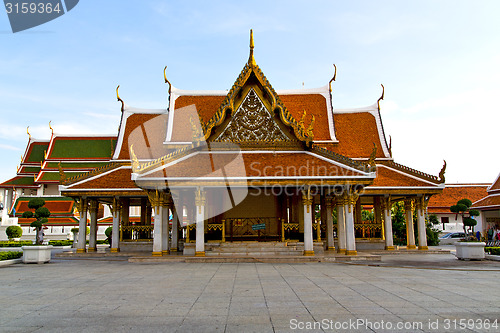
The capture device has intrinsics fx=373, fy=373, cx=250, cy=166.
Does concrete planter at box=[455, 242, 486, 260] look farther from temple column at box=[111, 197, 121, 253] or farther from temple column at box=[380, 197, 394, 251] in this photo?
temple column at box=[111, 197, 121, 253]

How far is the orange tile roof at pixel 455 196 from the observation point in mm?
39594

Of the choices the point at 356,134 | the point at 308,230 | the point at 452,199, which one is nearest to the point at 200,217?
the point at 308,230

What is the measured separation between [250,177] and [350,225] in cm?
473

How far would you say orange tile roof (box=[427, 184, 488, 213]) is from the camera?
3959cm

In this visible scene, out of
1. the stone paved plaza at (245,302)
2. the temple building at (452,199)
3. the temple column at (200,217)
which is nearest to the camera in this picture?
the stone paved plaza at (245,302)

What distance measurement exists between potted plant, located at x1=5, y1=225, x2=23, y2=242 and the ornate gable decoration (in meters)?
25.4

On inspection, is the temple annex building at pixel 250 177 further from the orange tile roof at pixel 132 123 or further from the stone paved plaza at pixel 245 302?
the stone paved plaza at pixel 245 302

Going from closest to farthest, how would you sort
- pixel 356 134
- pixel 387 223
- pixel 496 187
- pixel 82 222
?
pixel 82 222, pixel 387 223, pixel 356 134, pixel 496 187

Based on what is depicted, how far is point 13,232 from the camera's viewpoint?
32250 millimetres

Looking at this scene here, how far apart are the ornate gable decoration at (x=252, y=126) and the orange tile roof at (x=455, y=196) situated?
97.3 ft

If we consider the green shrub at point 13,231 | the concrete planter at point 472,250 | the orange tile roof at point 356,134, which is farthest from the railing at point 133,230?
the green shrub at point 13,231

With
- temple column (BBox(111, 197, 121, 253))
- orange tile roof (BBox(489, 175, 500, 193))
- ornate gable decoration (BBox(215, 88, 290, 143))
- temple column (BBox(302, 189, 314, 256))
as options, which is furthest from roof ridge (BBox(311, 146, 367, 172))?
orange tile roof (BBox(489, 175, 500, 193))

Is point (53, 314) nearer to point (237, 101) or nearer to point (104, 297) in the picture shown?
point (104, 297)

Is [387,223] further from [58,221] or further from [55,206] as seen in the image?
[55,206]
